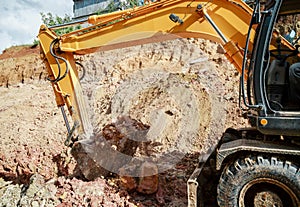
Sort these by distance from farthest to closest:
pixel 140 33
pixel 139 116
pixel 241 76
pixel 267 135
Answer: pixel 139 116, pixel 140 33, pixel 267 135, pixel 241 76

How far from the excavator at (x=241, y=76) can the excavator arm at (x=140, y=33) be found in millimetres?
11

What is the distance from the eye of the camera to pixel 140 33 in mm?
3424

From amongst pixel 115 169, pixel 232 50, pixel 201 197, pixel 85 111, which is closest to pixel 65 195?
pixel 115 169

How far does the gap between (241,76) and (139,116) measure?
9.63 ft

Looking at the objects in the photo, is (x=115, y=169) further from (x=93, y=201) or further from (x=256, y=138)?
(x=256, y=138)

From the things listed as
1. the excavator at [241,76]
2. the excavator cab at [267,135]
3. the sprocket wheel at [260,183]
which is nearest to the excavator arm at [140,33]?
the excavator at [241,76]

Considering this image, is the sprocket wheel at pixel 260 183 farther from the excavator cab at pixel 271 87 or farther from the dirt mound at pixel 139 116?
the dirt mound at pixel 139 116

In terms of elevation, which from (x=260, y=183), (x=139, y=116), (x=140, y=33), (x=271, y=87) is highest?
(x=140, y=33)

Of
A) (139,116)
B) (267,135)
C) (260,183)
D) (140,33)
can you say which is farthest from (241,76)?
(139,116)

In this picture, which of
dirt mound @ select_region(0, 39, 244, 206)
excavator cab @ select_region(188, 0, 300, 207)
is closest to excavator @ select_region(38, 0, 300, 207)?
excavator cab @ select_region(188, 0, 300, 207)

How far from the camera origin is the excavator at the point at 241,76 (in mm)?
2566

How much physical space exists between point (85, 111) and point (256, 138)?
221cm

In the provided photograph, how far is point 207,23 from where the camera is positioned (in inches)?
124

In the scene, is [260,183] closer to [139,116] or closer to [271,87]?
[271,87]
